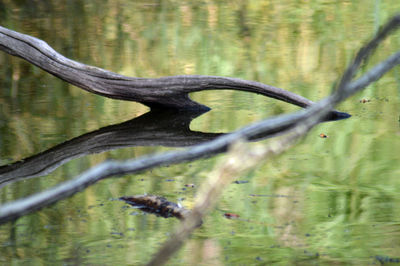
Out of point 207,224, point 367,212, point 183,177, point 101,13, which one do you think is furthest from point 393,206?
point 101,13

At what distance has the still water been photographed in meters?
1.51

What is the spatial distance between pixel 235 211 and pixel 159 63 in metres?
1.92

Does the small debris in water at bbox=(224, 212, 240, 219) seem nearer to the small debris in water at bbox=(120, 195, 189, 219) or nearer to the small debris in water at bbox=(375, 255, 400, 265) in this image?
the small debris in water at bbox=(120, 195, 189, 219)

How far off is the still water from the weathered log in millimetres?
112

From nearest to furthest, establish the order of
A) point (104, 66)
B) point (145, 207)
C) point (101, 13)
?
1. point (145, 207)
2. point (104, 66)
3. point (101, 13)

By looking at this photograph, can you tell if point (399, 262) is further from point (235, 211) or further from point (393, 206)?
point (235, 211)

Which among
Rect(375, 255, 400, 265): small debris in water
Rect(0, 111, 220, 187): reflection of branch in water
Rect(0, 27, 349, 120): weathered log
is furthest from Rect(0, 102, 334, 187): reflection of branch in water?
Rect(375, 255, 400, 265): small debris in water

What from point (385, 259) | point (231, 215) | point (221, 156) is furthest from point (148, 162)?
point (221, 156)

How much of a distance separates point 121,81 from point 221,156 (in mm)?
701

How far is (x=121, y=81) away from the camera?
2674 millimetres

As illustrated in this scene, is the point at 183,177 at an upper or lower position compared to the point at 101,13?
lower

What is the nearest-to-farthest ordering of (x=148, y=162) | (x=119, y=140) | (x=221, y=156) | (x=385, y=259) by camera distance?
(x=148, y=162) < (x=385, y=259) < (x=221, y=156) < (x=119, y=140)

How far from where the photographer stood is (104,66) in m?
3.44

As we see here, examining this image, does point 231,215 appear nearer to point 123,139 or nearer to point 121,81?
point 123,139
